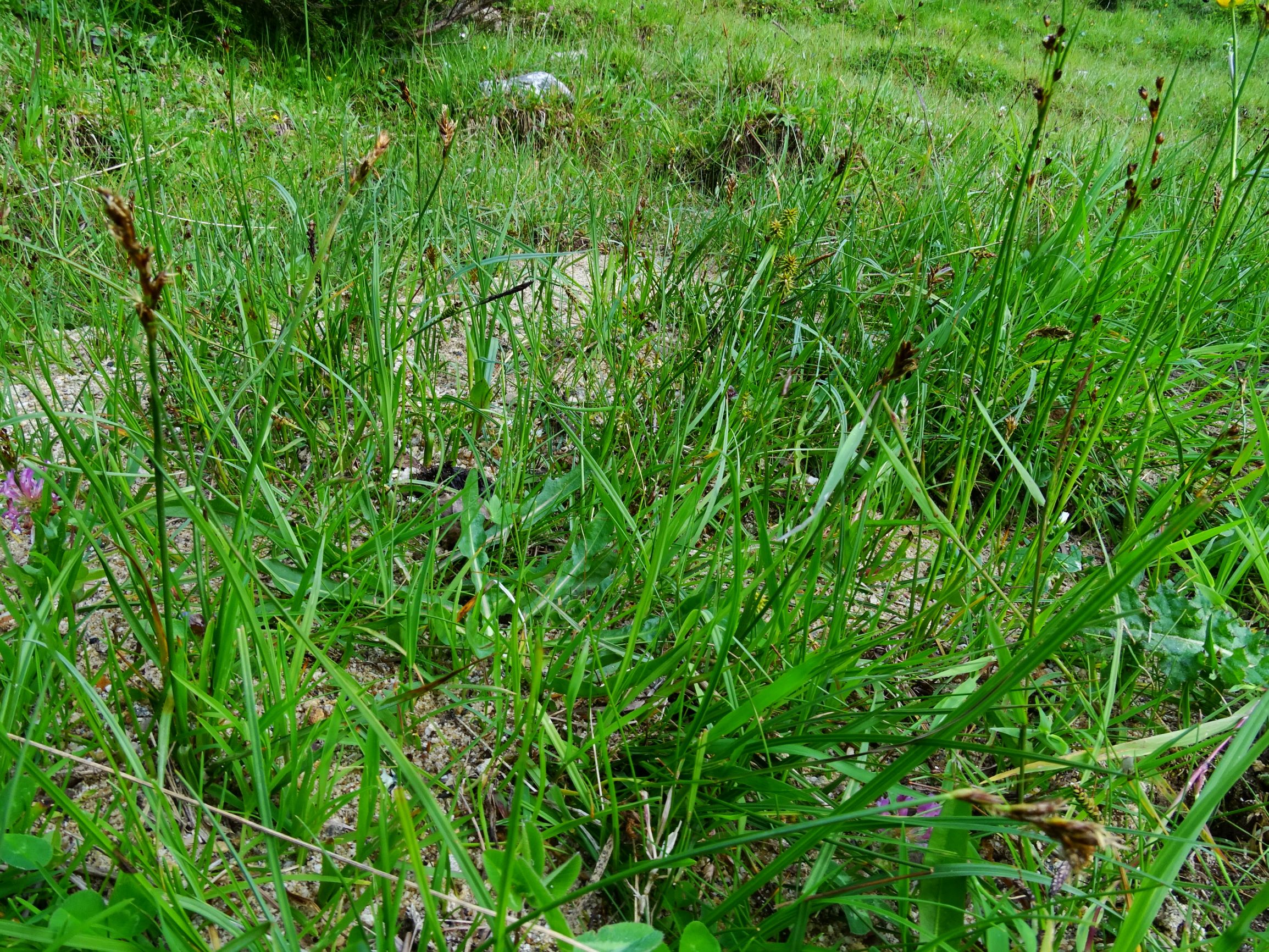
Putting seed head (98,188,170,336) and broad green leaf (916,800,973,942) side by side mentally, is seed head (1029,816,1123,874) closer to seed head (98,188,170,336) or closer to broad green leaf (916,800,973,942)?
broad green leaf (916,800,973,942)

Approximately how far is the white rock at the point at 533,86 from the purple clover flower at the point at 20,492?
3.14 meters

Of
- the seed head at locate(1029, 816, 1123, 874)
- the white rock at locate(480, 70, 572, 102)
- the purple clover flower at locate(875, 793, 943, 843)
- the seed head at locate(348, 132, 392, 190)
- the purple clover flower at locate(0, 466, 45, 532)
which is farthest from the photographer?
the white rock at locate(480, 70, 572, 102)

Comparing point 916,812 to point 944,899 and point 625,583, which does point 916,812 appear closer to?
point 944,899

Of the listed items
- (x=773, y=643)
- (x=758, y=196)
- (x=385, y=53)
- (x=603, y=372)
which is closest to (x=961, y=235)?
(x=758, y=196)

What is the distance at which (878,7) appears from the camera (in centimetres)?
877

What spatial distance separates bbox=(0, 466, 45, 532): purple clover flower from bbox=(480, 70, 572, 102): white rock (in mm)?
3144

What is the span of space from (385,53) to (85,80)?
6.18 ft

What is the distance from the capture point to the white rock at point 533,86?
12.7ft

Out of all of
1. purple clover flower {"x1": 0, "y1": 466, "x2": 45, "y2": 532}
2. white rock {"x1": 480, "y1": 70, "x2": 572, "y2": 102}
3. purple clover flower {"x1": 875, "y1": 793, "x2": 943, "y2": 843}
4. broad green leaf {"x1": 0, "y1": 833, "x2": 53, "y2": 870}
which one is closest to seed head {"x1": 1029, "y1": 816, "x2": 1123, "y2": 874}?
purple clover flower {"x1": 875, "y1": 793, "x2": 943, "y2": 843}

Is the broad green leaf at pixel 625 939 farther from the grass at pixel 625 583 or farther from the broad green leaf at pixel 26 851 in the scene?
the broad green leaf at pixel 26 851

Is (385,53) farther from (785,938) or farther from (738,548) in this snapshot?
(785,938)

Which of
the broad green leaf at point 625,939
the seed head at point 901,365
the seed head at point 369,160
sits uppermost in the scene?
the seed head at point 369,160

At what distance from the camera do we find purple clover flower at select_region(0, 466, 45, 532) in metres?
1.13

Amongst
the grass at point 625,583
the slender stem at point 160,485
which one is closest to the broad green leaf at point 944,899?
the grass at point 625,583
